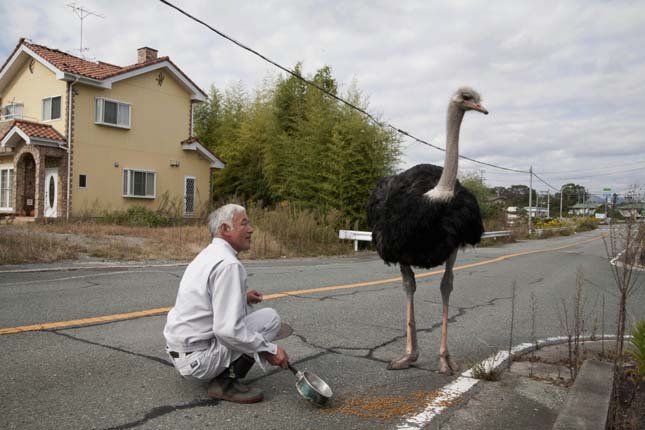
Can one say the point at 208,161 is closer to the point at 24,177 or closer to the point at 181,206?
the point at 181,206

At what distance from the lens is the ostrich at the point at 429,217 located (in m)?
4.44

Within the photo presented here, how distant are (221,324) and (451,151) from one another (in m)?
2.45

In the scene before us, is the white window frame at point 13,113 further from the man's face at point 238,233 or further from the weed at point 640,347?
the weed at point 640,347

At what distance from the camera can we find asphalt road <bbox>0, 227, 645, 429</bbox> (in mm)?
3578

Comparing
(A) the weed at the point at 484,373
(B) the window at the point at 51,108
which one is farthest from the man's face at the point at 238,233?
(B) the window at the point at 51,108

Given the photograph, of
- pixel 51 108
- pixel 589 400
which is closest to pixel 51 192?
pixel 51 108

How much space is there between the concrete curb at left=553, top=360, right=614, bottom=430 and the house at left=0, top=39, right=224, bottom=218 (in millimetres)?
20242

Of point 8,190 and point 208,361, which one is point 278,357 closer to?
point 208,361

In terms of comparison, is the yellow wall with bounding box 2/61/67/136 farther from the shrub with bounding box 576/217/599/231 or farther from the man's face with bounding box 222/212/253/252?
the shrub with bounding box 576/217/599/231

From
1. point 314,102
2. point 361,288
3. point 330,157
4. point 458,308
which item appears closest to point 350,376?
point 458,308

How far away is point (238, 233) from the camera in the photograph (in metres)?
3.74

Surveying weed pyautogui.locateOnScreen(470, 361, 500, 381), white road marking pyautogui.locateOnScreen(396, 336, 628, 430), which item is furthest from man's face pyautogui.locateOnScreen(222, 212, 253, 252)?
weed pyautogui.locateOnScreen(470, 361, 500, 381)

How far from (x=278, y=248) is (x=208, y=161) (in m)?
12.2

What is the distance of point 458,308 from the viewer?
7957mm
